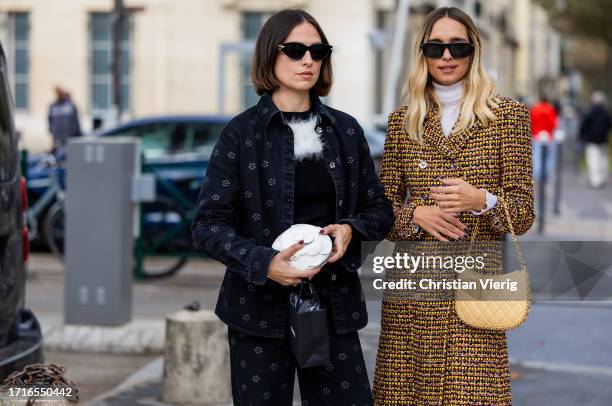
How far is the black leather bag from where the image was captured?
356 cm

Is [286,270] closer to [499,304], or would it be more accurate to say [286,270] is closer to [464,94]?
[499,304]

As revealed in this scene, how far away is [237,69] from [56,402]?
23.7 m

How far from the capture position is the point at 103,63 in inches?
1143

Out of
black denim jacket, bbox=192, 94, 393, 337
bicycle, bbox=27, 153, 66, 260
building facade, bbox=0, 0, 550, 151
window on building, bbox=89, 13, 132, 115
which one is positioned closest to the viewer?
black denim jacket, bbox=192, 94, 393, 337

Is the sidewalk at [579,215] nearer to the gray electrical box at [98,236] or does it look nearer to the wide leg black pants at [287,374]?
the gray electrical box at [98,236]

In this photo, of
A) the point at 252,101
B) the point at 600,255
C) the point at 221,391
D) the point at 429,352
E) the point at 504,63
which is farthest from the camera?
the point at 504,63

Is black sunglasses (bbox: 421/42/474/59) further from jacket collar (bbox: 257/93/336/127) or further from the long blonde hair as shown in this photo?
jacket collar (bbox: 257/93/336/127)

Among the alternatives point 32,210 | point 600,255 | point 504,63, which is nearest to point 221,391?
point 600,255

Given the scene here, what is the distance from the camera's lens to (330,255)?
11.8 feet

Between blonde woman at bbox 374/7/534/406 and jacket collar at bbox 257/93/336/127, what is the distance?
27 centimetres

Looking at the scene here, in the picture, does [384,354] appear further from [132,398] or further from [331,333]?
[132,398]

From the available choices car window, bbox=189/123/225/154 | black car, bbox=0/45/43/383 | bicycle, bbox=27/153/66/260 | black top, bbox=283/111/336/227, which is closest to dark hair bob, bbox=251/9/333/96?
black top, bbox=283/111/336/227

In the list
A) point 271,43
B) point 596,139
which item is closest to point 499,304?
point 271,43

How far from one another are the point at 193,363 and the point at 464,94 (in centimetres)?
296
